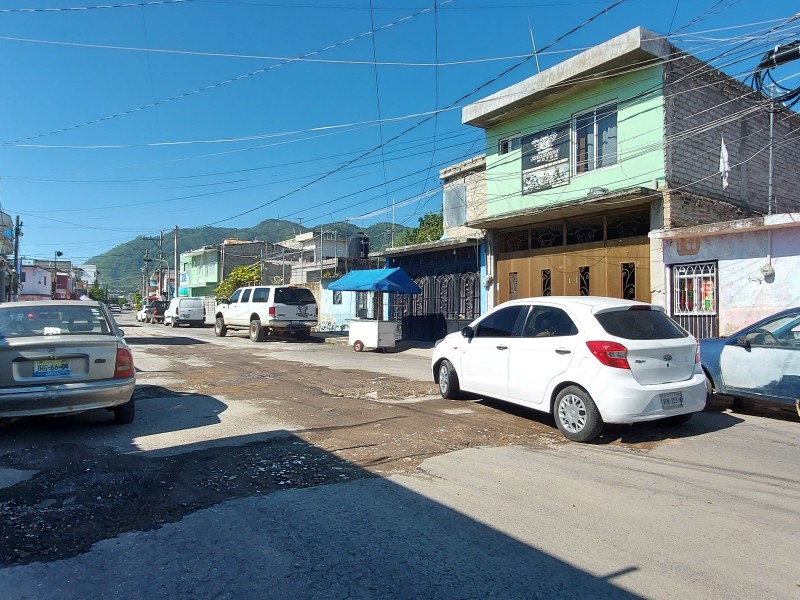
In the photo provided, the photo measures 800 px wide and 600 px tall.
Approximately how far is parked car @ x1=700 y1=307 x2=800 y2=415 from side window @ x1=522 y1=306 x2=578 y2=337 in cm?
297

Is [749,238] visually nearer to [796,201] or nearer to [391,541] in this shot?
[796,201]

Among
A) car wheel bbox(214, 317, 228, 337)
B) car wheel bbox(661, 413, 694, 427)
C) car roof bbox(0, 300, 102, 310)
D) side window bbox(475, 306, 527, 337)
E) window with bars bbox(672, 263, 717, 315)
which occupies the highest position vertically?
window with bars bbox(672, 263, 717, 315)

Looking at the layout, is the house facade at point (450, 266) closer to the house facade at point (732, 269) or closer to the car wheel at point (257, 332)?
the car wheel at point (257, 332)

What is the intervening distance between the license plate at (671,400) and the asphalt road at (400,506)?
451mm

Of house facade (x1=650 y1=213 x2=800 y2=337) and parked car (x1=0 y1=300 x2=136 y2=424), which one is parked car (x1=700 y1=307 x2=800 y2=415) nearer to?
house facade (x1=650 y1=213 x2=800 y2=337)

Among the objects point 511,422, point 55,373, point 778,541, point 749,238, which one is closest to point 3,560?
point 55,373

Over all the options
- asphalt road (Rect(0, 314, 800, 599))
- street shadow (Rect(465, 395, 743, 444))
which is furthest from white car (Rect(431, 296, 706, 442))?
asphalt road (Rect(0, 314, 800, 599))

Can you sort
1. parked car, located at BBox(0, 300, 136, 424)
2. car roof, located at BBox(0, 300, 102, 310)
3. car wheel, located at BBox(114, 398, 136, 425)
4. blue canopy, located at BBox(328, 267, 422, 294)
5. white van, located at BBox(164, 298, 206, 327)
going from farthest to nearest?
white van, located at BBox(164, 298, 206, 327) < blue canopy, located at BBox(328, 267, 422, 294) < car roof, located at BBox(0, 300, 102, 310) < car wheel, located at BBox(114, 398, 136, 425) < parked car, located at BBox(0, 300, 136, 424)

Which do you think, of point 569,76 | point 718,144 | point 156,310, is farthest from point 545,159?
point 156,310

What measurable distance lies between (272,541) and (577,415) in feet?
12.9

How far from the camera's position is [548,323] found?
695cm

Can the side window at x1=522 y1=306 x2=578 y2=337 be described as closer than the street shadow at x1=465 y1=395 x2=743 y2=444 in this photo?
No

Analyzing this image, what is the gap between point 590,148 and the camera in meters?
15.3

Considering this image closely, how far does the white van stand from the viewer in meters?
34.6
